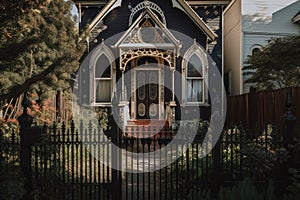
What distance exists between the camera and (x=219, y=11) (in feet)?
51.1

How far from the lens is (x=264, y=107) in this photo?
10.2 meters

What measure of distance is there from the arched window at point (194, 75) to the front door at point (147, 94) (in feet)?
4.76

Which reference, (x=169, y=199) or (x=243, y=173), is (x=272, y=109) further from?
(x=169, y=199)

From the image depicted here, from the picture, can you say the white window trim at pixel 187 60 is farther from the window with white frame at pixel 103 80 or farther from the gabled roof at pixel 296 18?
the gabled roof at pixel 296 18

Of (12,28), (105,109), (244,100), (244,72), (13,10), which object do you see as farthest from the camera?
(244,72)

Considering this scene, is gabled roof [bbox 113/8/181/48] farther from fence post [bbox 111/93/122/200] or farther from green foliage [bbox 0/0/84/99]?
fence post [bbox 111/93/122/200]

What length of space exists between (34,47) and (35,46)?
0.86ft

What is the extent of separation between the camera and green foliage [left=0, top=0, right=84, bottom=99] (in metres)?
5.18

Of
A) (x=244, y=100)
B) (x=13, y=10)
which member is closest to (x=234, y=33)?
(x=244, y=100)

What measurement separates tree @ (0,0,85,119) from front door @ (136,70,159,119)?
4.07 m

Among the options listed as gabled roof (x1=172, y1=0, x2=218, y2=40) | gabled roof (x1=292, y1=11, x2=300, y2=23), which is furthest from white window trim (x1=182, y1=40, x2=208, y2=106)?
gabled roof (x1=292, y1=11, x2=300, y2=23)

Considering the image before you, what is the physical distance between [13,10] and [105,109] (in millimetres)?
9650

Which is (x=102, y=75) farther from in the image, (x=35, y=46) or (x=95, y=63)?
(x=35, y=46)

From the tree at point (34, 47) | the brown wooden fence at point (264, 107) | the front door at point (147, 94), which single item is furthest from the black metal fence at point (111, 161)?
the front door at point (147, 94)
